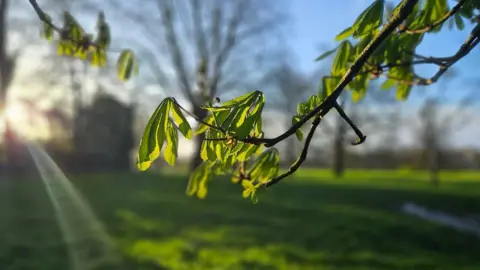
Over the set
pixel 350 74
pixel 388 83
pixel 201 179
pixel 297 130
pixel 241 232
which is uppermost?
pixel 388 83

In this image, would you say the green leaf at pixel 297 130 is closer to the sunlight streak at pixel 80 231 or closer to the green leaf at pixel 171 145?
the green leaf at pixel 171 145

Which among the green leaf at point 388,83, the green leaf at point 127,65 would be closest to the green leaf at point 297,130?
the green leaf at point 388,83

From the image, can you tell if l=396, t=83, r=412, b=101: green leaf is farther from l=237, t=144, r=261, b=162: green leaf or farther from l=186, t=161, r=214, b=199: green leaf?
l=237, t=144, r=261, b=162: green leaf

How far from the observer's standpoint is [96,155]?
2159cm

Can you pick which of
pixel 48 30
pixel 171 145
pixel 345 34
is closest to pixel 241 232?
pixel 48 30

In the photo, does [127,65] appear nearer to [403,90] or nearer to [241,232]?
[403,90]

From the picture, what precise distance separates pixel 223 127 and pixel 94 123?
23258 mm

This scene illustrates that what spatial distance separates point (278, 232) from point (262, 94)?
7.98m

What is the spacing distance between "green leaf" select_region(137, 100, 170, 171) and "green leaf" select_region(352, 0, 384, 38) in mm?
529

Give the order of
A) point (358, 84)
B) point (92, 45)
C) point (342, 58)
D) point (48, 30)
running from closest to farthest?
1. point (342, 58)
2. point (358, 84)
3. point (48, 30)
4. point (92, 45)

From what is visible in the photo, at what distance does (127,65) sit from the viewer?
1.92 m

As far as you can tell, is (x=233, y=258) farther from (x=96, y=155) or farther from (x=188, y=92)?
(x=96, y=155)

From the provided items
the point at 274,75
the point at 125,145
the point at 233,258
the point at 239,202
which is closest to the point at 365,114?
the point at 274,75

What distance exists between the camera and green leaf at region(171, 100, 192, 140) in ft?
3.26
